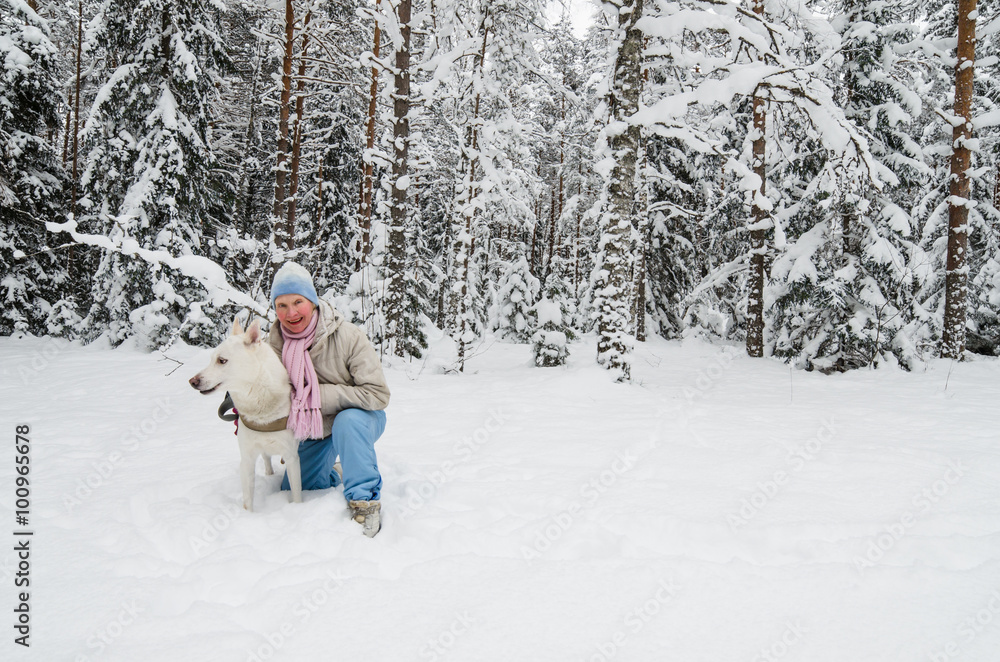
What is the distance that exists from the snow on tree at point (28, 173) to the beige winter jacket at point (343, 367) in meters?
14.0

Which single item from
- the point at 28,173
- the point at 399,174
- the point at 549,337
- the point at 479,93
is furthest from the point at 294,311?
the point at 28,173

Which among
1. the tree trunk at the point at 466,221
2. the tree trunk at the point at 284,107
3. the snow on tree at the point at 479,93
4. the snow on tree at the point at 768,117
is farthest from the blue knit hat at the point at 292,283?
the tree trunk at the point at 284,107

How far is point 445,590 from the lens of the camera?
8.22 feet

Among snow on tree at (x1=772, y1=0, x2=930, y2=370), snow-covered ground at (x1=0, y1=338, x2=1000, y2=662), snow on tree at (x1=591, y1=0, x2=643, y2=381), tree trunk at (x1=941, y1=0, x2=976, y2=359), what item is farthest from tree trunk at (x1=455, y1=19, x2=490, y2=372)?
tree trunk at (x1=941, y1=0, x2=976, y2=359)

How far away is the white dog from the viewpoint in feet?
10.00

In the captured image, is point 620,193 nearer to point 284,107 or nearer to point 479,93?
point 479,93

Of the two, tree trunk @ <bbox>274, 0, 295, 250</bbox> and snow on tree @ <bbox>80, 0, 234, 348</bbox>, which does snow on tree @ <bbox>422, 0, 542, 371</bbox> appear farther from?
snow on tree @ <bbox>80, 0, 234, 348</bbox>

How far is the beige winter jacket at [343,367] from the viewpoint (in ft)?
11.0

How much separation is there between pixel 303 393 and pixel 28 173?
16.0 meters

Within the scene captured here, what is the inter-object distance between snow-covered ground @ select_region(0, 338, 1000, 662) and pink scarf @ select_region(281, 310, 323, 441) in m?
0.52

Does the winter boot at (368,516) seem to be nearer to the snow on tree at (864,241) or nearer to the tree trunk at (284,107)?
the tree trunk at (284,107)

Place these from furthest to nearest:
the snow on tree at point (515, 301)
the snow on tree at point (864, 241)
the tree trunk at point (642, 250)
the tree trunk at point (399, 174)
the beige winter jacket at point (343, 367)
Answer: the snow on tree at point (515, 301)
the tree trunk at point (642, 250)
the snow on tree at point (864, 241)
the tree trunk at point (399, 174)
the beige winter jacket at point (343, 367)

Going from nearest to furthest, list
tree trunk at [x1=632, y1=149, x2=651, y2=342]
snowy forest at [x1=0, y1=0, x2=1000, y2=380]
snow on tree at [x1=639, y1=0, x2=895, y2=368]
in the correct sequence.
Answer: snow on tree at [x1=639, y1=0, x2=895, y2=368] → snowy forest at [x1=0, y1=0, x2=1000, y2=380] → tree trunk at [x1=632, y1=149, x2=651, y2=342]

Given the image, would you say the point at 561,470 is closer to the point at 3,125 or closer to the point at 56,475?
the point at 56,475
